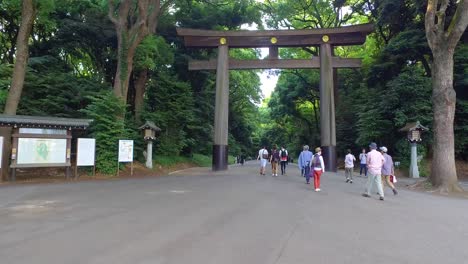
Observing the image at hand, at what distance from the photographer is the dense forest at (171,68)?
21.5m

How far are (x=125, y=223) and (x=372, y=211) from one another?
5716 millimetres

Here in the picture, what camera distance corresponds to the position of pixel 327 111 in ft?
79.3

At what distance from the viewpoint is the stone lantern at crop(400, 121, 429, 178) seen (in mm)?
20859

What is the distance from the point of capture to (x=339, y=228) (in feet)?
22.6

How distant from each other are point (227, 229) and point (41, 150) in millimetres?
13067

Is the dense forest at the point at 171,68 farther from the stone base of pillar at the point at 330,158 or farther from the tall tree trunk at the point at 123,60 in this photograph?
the stone base of pillar at the point at 330,158

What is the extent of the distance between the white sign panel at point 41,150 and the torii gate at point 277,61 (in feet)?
31.6

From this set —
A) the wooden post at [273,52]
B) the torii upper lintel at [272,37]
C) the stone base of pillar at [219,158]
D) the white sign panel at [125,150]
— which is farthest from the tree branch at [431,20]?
the white sign panel at [125,150]

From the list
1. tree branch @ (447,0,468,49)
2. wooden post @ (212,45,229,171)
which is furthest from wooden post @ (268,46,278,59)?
tree branch @ (447,0,468,49)

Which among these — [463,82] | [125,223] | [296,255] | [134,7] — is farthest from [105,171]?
[463,82]

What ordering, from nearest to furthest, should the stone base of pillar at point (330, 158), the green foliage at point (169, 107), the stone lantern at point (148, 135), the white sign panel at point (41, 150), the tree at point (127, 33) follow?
the white sign panel at point (41, 150) < the tree at point (127, 33) < the stone lantern at point (148, 135) < the stone base of pillar at point (330, 158) < the green foliage at point (169, 107)

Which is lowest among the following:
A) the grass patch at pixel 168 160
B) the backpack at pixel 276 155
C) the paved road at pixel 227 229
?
the paved road at pixel 227 229

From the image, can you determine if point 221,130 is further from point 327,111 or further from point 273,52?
point 327,111

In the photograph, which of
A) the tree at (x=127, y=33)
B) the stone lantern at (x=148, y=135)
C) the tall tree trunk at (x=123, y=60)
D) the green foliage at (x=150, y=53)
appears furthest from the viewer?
the green foliage at (x=150, y=53)
